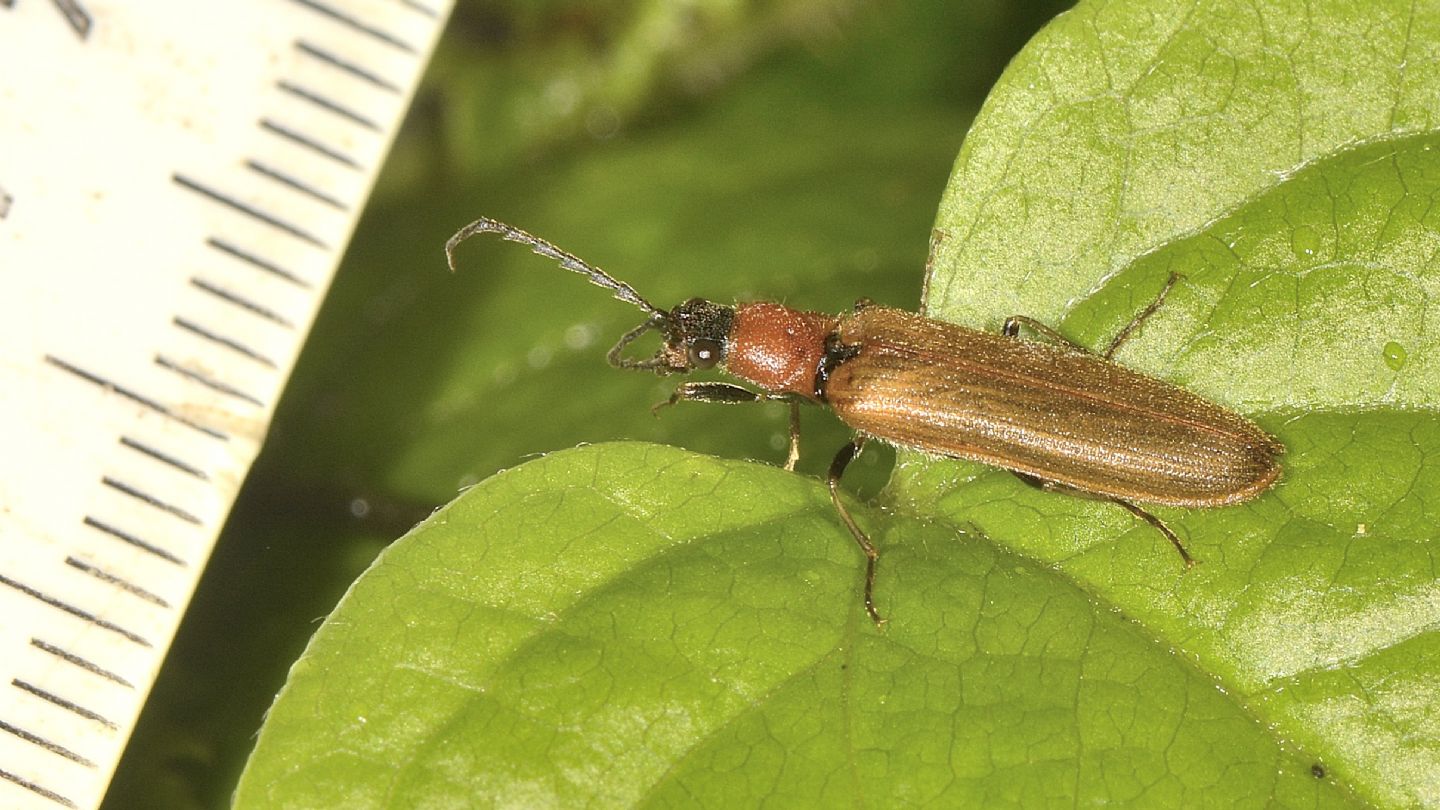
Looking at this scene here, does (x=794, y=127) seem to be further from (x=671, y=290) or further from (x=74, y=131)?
(x=74, y=131)

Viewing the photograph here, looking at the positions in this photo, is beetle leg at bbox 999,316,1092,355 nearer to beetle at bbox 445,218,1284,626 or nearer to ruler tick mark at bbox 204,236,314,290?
beetle at bbox 445,218,1284,626

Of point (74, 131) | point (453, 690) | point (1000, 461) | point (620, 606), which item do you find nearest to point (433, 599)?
point (453, 690)

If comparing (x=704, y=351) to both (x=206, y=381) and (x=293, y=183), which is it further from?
(x=206, y=381)

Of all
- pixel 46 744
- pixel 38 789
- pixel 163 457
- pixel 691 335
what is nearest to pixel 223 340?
pixel 163 457

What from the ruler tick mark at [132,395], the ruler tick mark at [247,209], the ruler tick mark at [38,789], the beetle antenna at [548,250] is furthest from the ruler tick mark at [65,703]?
the beetle antenna at [548,250]

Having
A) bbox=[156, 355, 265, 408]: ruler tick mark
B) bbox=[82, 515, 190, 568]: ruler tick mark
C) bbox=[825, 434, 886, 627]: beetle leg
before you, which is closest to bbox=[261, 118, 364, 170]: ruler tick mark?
bbox=[156, 355, 265, 408]: ruler tick mark

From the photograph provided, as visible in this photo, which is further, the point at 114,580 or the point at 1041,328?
the point at 114,580
